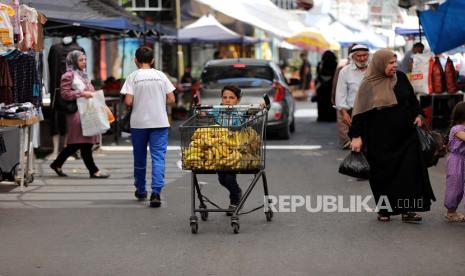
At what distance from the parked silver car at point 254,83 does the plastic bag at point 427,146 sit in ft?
29.6

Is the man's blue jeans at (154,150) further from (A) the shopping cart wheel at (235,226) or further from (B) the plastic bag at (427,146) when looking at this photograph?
(B) the plastic bag at (427,146)

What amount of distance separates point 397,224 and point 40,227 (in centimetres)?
342

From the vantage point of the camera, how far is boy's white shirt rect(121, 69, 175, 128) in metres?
10.3

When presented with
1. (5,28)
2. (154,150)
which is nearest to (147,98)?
(154,150)

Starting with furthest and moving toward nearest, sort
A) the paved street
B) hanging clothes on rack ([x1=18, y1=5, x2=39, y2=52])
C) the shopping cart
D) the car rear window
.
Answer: the car rear window → hanging clothes on rack ([x1=18, y1=5, x2=39, y2=52]) → the shopping cart → the paved street

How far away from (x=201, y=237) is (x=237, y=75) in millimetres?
10663

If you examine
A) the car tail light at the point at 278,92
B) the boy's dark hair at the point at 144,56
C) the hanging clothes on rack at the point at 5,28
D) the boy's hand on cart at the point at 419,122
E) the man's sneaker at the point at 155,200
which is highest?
the hanging clothes on rack at the point at 5,28

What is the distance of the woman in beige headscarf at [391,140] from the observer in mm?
9164

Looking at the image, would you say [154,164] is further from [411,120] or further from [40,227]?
[411,120]

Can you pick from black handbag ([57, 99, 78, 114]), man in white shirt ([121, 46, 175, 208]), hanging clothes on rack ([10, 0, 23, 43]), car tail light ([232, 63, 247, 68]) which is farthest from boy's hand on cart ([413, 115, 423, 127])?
car tail light ([232, 63, 247, 68])

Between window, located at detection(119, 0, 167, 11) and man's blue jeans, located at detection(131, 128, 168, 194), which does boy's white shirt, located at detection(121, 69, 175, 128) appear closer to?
man's blue jeans, located at detection(131, 128, 168, 194)

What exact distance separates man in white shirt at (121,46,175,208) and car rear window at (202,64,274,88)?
27.3 ft

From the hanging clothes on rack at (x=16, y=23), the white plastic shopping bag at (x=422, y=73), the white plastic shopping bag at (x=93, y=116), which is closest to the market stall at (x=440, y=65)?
the white plastic shopping bag at (x=422, y=73)

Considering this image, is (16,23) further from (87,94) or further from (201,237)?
(201,237)
